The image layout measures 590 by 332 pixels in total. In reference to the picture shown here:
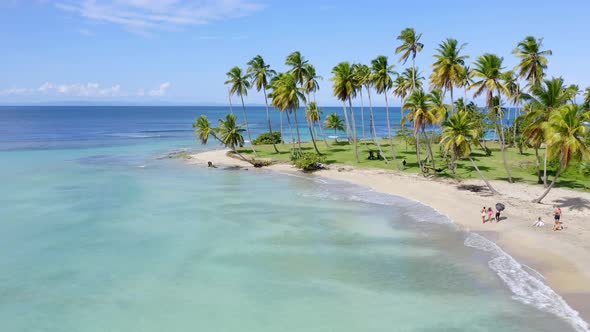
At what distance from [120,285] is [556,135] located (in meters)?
30.8

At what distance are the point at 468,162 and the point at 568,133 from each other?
2621 centimetres

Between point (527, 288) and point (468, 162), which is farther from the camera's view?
point (468, 162)

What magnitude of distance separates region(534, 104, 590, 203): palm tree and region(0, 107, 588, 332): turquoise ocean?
29.9ft

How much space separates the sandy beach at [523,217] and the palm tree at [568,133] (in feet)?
16.5

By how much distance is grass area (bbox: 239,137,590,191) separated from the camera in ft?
151

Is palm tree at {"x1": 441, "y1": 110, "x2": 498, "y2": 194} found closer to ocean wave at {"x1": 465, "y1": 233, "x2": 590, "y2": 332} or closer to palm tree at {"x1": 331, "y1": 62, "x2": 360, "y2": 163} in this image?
ocean wave at {"x1": 465, "y1": 233, "x2": 590, "y2": 332}

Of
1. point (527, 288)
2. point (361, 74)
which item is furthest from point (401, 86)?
point (527, 288)

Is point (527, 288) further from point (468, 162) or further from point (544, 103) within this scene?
point (468, 162)

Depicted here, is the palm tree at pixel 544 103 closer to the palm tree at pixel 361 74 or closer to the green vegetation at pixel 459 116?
the green vegetation at pixel 459 116

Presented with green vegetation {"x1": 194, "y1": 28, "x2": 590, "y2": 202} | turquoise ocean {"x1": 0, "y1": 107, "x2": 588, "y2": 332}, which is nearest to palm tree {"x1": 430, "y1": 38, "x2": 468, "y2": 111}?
green vegetation {"x1": 194, "y1": 28, "x2": 590, "y2": 202}

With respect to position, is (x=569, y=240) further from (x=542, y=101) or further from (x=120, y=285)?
(x=120, y=285)

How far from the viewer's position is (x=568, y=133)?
30844 millimetres

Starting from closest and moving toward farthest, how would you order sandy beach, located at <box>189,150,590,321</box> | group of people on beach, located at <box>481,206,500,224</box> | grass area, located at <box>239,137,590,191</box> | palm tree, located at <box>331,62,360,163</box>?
1. sandy beach, located at <box>189,150,590,321</box>
2. group of people on beach, located at <box>481,206,500,224</box>
3. grass area, located at <box>239,137,590,191</box>
4. palm tree, located at <box>331,62,360,163</box>

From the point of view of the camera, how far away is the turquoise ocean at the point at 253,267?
19500 millimetres
